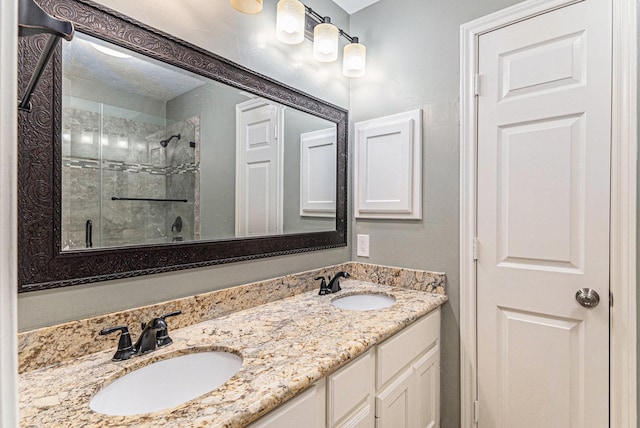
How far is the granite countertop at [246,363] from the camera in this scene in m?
0.68

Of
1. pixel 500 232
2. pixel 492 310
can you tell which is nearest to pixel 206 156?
pixel 500 232

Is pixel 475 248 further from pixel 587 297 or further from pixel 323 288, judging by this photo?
pixel 323 288

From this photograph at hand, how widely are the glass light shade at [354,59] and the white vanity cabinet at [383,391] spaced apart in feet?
4.62

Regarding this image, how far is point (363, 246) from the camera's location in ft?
6.64

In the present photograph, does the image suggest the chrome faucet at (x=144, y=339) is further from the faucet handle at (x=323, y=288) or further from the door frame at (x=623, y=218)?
the door frame at (x=623, y=218)

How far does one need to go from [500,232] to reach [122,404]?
5.27ft

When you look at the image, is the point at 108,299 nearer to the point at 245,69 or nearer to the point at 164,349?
the point at 164,349

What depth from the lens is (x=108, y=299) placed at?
1.03 metres

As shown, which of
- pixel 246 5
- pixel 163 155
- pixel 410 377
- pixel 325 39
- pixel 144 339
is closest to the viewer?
pixel 144 339

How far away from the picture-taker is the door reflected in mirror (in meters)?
0.98

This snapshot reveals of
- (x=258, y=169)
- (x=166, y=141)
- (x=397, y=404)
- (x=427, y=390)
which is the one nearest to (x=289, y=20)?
(x=258, y=169)

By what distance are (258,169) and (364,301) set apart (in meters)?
0.91

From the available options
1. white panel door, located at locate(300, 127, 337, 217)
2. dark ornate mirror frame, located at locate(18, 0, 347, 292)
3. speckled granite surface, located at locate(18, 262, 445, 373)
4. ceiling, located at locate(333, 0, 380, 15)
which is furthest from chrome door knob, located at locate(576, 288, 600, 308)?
ceiling, located at locate(333, 0, 380, 15)

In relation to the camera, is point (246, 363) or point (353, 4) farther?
point (353, 4)
